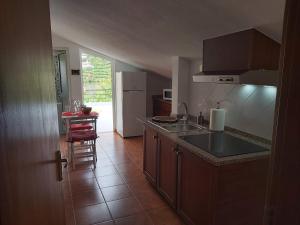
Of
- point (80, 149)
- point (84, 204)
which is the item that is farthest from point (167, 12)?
point (80, 149)

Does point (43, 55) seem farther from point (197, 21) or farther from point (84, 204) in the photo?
point (84, 204)

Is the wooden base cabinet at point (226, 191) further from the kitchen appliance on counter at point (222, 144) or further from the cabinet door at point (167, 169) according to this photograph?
the cabinet door at point (167, 169)

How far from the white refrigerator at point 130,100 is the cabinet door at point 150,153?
84.3 inches

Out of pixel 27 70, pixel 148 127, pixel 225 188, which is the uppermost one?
pixel 27 70

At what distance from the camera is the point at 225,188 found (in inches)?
69.6

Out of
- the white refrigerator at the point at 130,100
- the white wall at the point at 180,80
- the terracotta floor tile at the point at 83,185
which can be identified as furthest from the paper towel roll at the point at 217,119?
the white refrigerator at the point at 130,100

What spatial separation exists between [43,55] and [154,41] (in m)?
2.11

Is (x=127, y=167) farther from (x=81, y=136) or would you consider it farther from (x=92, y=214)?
(x=92, y=214)

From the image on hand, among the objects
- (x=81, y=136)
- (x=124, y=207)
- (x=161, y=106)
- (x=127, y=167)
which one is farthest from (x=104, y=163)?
(x=161, y=106)

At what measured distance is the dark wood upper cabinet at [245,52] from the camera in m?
1.82

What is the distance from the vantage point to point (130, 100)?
5207 millimetres

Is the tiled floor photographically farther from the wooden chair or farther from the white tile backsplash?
the white tile backsplash

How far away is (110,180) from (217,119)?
5.81ft

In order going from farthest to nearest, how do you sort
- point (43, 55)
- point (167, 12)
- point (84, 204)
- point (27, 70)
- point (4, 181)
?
point (84, 204) < point (167, 12) < point (43, 55) < point (27, 70) < point (4, 181)
